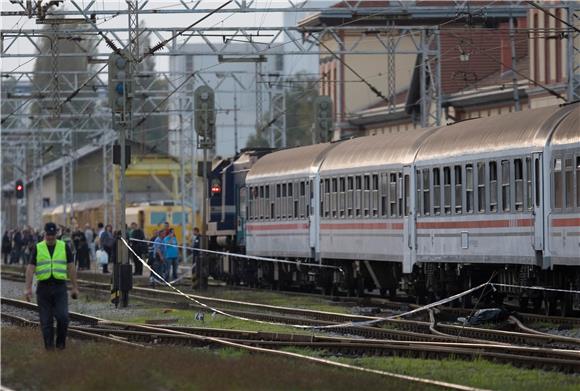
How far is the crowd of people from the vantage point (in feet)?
151

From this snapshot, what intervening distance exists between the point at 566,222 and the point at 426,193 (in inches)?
246

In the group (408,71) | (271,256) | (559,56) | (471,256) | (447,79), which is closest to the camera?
(471,256)

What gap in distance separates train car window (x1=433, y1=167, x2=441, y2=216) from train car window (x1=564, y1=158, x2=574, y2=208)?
544cm

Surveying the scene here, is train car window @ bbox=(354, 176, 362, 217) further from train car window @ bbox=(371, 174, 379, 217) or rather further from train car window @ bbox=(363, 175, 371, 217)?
train car window @ bbox=(371, 174, 379, 217)

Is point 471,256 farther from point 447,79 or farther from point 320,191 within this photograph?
point 447,79

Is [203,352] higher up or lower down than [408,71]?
lower down

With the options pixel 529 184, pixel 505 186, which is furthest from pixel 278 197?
pixel 529 184

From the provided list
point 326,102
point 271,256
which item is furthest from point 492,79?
point 271,256

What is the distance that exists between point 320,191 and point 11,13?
26.5 feet

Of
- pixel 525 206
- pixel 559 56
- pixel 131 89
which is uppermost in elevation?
pixel 559 56

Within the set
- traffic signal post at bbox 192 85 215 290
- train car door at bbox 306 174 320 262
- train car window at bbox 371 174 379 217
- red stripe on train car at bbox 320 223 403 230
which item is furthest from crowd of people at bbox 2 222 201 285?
train car window at bbox 371 174 379 217

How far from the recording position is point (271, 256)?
40812 mm

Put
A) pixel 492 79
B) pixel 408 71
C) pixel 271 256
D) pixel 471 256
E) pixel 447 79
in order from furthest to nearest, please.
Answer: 1. pixel 408 71
2. pixel 447 79
3. pixel 492 79
4. pixel 271 256
5. pixel 471 256

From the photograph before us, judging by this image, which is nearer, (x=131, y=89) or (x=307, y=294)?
(x=131, y=89)
